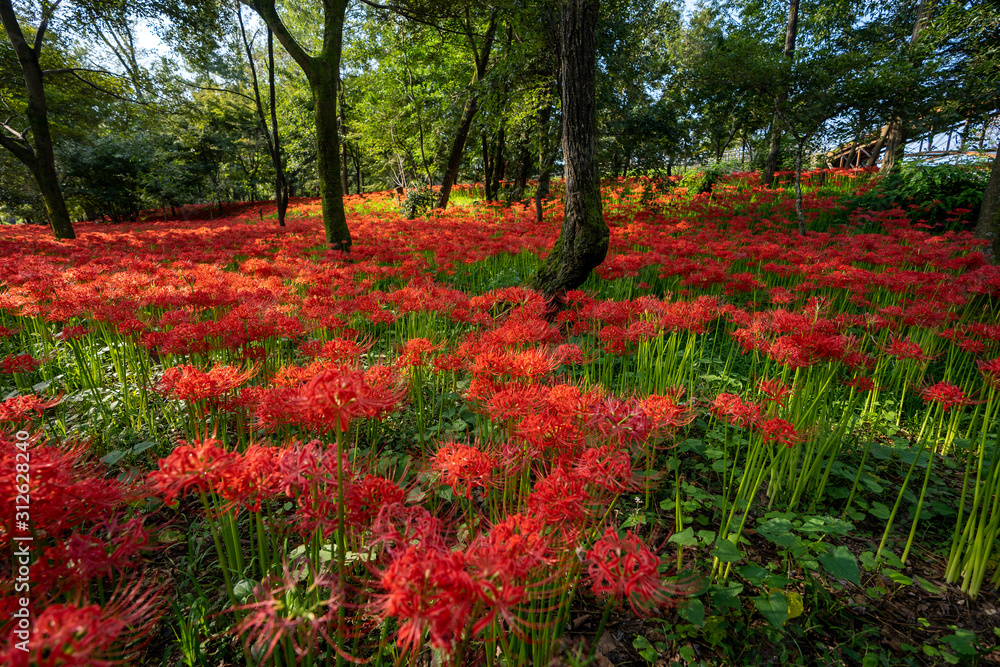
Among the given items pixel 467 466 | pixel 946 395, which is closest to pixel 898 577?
pixel 946 395

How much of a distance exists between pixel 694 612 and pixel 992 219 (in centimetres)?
692

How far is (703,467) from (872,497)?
106 centimetres

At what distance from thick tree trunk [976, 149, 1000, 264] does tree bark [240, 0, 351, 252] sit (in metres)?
9.28

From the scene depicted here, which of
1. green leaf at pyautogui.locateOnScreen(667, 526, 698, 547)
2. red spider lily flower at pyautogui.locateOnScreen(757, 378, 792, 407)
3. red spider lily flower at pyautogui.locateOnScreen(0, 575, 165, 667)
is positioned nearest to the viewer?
red spider lily flower at pyautogui.locateOnScreen(0, 575, 165, 667)

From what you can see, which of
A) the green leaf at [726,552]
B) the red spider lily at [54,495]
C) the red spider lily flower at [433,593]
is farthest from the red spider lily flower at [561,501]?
the red spider lily at [54,495]

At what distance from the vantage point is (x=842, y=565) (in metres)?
1.61

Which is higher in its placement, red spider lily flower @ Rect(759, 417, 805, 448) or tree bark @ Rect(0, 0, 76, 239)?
tree bark @ Rect(0, 0, 76, 239)

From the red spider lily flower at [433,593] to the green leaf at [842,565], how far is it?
1.61 metres

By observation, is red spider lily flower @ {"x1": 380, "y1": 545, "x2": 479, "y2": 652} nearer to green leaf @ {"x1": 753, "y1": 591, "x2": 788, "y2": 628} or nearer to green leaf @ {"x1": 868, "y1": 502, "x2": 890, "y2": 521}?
green leaf @ {"x1": 753, "y1": 591, "x2": 788, "y2": 628}

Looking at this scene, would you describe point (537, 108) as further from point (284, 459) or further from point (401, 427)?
point (284, 459)

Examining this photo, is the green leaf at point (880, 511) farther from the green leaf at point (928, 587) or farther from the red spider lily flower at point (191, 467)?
the red spider lily flower at point (191, 467)

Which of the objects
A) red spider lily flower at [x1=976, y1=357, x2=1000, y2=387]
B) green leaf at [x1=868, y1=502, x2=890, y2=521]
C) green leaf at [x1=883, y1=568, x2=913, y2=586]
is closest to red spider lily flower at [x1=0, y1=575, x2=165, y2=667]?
green leaf at [x1=883, y1=568, x2=913, y2=586]

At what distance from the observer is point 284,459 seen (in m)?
→ 1.09

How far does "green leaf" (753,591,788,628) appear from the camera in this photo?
4.99ft
